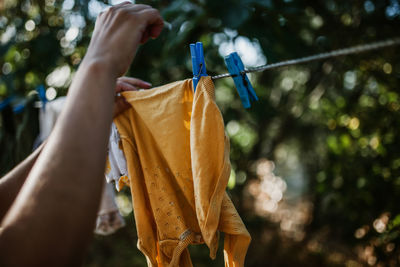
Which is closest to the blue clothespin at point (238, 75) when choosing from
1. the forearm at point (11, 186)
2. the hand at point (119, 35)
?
the hand at point (119, 35)

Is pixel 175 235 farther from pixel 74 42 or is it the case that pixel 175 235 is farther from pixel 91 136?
pixel 74 42

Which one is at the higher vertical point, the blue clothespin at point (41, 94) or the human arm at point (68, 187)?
the human arm at point (68, 187)

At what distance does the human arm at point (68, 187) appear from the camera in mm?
379

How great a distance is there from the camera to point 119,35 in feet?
1.74

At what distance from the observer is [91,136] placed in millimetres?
426

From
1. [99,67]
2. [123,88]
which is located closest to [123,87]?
[123,88]

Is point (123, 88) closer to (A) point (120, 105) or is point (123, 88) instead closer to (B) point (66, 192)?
(A) point (120, 105)

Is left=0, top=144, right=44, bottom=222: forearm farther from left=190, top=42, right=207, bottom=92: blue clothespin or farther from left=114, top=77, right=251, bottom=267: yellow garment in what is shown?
left=190, top=42, right=207, bottom=92: blue clothespin

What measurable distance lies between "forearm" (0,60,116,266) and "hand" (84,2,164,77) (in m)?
0.08

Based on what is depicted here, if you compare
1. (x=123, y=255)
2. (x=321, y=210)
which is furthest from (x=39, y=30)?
(x=321, y=210)

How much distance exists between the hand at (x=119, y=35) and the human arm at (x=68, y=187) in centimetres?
2

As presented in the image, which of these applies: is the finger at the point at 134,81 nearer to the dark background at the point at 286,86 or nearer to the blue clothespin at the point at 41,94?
the dark background at the point at 286,86

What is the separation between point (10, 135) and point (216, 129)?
44.3 inches

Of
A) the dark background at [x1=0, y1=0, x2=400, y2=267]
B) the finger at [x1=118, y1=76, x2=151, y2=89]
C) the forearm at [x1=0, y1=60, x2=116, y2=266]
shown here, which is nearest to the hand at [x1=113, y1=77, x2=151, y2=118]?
the finger at [x1=118, y1=76, x2=151, y2=89]
